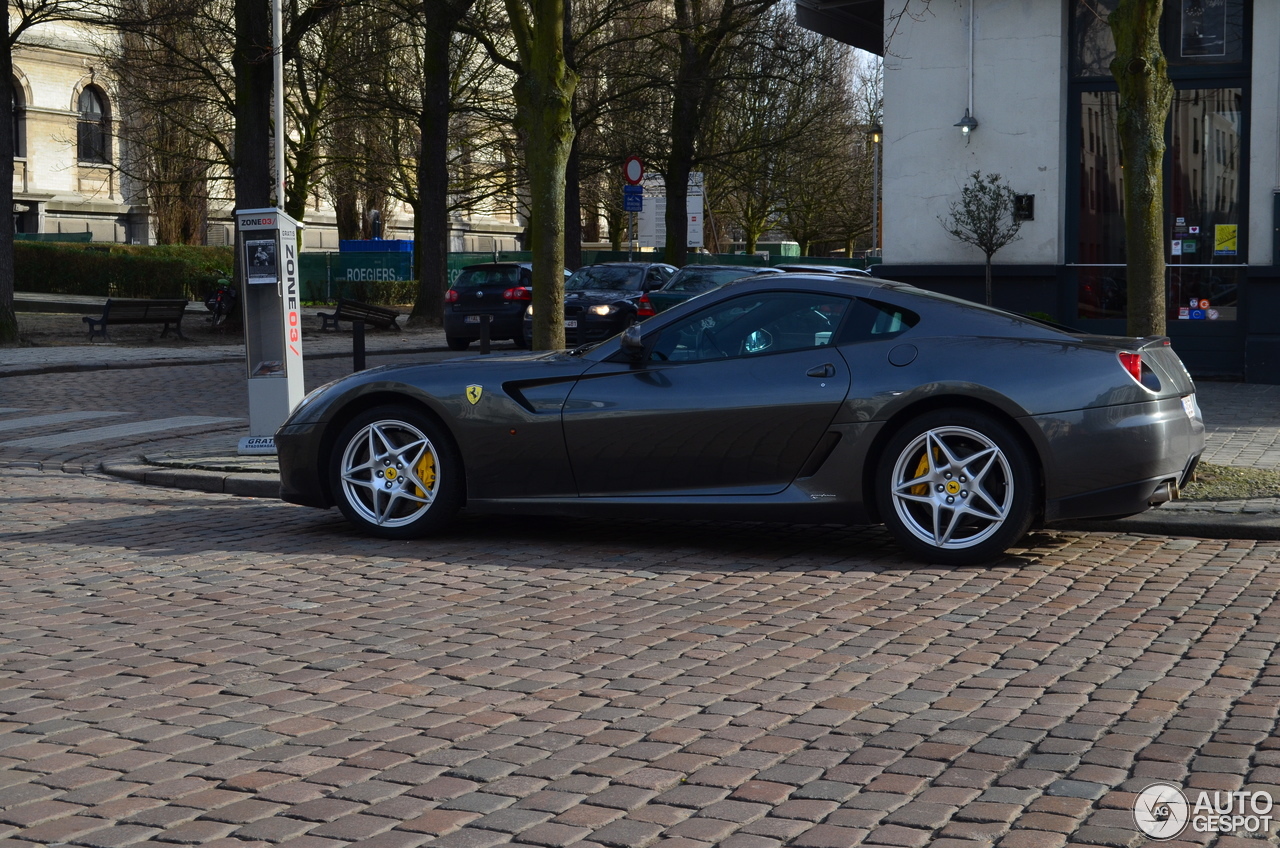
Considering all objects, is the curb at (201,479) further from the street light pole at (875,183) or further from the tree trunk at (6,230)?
the street light pole at (875,183)

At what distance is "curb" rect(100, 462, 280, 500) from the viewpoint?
984 cm

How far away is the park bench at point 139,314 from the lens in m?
25.4

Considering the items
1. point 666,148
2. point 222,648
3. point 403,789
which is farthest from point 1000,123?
point 666,148

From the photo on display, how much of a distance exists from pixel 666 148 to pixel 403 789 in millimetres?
34409

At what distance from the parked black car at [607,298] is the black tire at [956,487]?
1550 cm

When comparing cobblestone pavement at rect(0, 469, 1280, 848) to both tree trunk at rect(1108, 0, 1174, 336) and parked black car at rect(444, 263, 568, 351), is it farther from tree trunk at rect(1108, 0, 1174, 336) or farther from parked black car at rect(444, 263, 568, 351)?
parked black car at rect(444, 263, 568, 351)

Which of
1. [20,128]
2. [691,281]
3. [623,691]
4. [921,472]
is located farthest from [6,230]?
[20,128]

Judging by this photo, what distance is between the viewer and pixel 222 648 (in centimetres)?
545

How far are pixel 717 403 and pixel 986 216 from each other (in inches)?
396

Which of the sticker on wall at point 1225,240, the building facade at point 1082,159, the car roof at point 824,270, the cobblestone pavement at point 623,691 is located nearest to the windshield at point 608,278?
the car roof at point 824,270

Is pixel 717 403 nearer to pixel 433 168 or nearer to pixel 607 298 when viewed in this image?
pixel 607 298

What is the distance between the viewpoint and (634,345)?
7.27 meters

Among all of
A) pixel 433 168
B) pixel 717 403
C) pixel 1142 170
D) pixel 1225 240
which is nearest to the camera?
pixel 717 403

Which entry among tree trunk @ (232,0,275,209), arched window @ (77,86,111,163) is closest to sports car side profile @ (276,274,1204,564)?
tree trunk @ (232,0,275,209)
